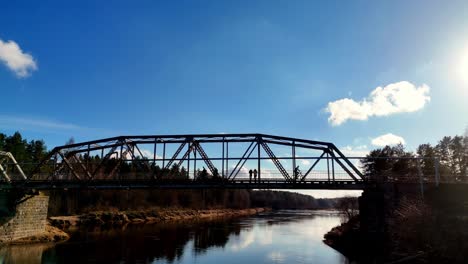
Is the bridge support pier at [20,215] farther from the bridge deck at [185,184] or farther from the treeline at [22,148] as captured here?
the treeline at [22,148]

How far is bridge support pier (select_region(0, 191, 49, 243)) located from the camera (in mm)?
33719

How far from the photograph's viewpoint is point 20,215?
35.2 m

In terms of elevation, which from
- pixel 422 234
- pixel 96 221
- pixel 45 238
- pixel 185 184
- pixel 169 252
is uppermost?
pixel 185 184

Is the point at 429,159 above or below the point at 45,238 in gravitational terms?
above

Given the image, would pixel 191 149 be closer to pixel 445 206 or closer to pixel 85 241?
pixel 85 241

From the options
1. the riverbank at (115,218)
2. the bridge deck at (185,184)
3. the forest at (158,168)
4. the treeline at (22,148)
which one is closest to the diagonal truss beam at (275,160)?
the bridge deck at (185,184)

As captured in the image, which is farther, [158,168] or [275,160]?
[158,168]

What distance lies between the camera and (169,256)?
30.1 m

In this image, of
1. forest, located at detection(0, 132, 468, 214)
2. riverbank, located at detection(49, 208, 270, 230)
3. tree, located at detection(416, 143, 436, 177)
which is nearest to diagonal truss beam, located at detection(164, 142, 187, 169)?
forest, located at detection(0, 132, 468, 214)

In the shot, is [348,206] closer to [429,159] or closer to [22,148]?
[429,159]

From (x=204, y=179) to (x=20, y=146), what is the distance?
197 ft

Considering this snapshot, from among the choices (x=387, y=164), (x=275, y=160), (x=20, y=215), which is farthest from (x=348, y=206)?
(x=20, y=215)

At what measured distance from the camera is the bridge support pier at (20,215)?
1328 inches

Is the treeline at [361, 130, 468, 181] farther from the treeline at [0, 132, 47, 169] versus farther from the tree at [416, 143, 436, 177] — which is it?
the treeline at [0, 132, 47, 169]
